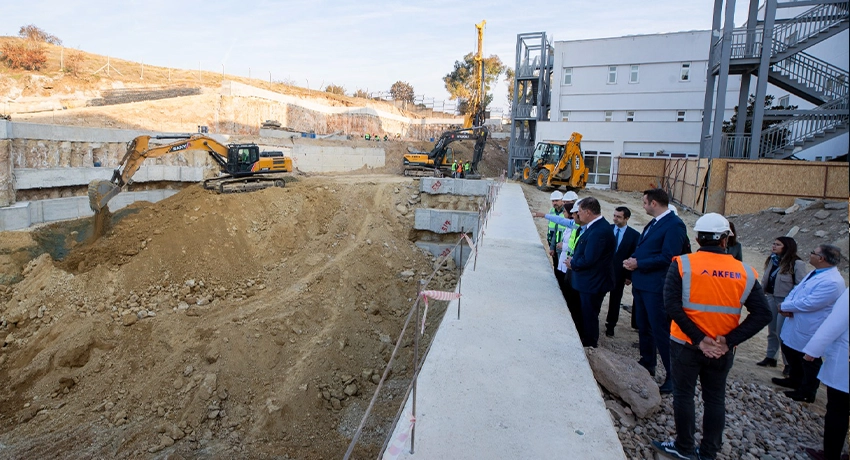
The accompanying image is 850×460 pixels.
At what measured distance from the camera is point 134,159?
12.0 m

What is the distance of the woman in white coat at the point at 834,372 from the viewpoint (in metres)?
2.55

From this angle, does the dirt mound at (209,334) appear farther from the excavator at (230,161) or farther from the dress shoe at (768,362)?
the dress shoe at (768,362)

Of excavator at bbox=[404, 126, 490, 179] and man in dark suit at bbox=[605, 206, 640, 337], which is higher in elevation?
excavator at bbox=[404, 126, 490, 179]

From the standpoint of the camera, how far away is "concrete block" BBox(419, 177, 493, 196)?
15.3 metres

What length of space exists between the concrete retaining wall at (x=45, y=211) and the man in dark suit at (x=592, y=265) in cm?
1317

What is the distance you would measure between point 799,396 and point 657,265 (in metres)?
1.95

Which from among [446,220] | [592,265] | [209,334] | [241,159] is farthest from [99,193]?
[592,265]

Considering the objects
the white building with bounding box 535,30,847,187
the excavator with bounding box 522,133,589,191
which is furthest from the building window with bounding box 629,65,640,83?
the excavator with bounding box 522,133,589,191

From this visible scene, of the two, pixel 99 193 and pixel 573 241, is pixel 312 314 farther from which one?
pixel 99 193

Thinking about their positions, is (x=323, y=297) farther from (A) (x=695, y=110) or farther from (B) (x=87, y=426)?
(A) (x=695, y=110)

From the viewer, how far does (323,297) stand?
33.5ft

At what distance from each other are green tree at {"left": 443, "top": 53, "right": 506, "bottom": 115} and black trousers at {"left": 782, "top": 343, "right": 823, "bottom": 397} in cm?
4669

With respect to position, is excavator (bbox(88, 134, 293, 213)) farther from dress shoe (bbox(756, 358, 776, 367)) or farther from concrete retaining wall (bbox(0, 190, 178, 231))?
dress shoe (bbox(756, 358, 776, 367))

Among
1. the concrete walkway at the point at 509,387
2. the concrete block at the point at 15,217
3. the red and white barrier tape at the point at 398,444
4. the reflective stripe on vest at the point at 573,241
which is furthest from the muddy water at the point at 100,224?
the red and white barrier tape at the point at 398,444
